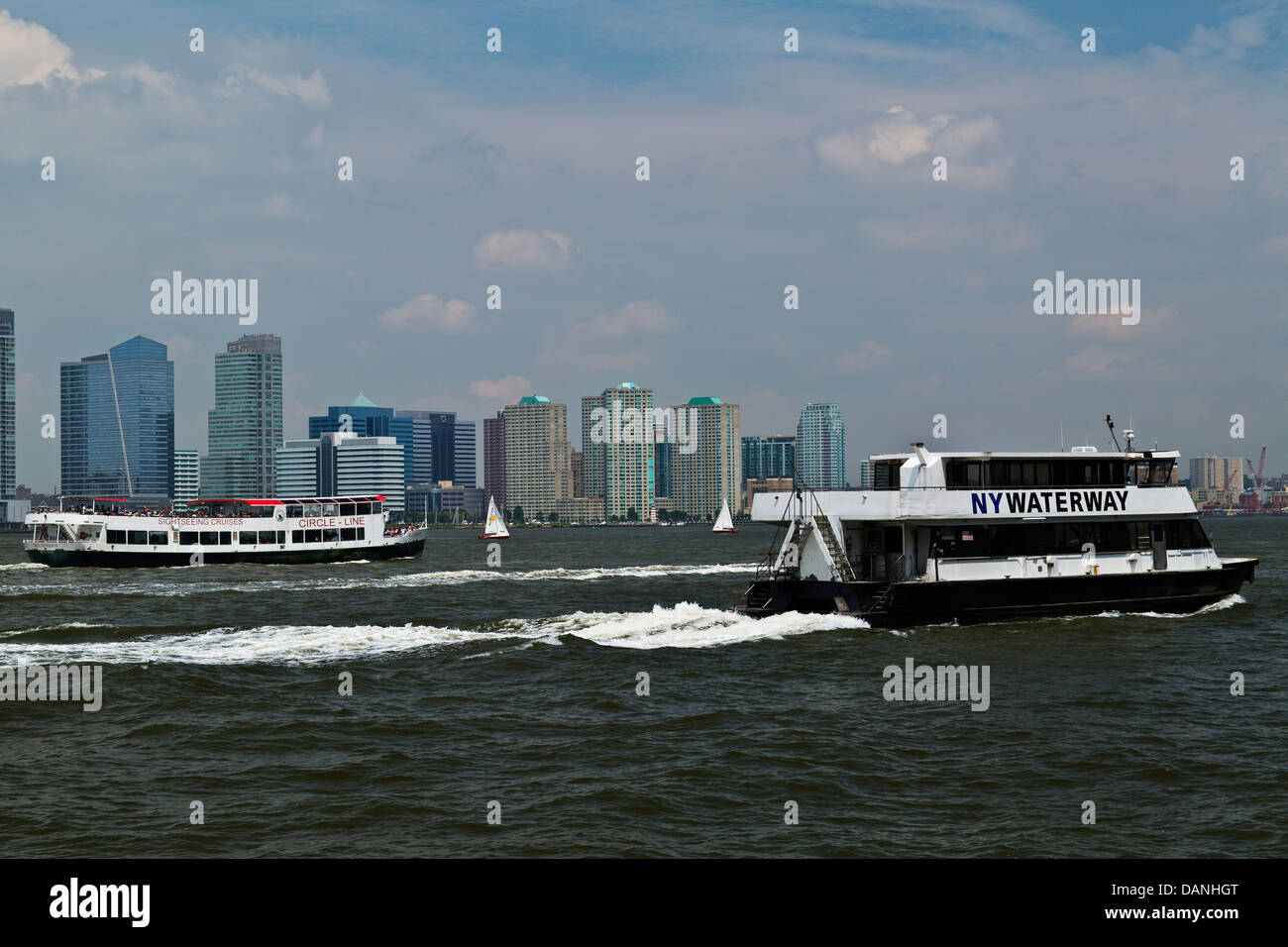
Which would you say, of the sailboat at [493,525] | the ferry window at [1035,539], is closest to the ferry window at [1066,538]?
the ferry window at [1035,539]

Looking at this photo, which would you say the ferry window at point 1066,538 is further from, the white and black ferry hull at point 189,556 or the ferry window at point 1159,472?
the white and black ferry hull at point 189,556

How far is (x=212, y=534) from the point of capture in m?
96.3

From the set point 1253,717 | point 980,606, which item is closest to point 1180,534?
point 980,606

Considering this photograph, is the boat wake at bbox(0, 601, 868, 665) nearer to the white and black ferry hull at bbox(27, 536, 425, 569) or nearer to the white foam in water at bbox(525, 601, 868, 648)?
the white foam in water at bbox(525, 601, 868, 648)

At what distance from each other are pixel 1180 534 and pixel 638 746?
1161 inches

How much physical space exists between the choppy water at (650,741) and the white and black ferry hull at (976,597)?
2.33ft

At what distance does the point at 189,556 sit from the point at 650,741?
8037cm

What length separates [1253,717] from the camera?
25766 mm

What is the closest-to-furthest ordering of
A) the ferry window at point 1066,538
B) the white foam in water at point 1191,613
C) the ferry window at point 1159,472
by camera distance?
the ferry window at point 1066,538 < the white foam in water at point 1191,613 < the ferry window at point 1159,472

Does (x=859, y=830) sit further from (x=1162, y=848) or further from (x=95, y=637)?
(x=95, y=637)

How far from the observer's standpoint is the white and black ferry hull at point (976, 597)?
38.4 m

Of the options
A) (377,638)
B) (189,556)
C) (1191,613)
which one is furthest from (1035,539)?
(189,556)

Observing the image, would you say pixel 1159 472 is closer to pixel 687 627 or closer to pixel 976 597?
pixel 976 597

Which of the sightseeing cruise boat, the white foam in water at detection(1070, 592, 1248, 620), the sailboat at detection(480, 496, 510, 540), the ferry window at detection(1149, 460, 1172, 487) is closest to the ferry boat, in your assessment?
the sailboat at detection(480, 496, 510, 540)
